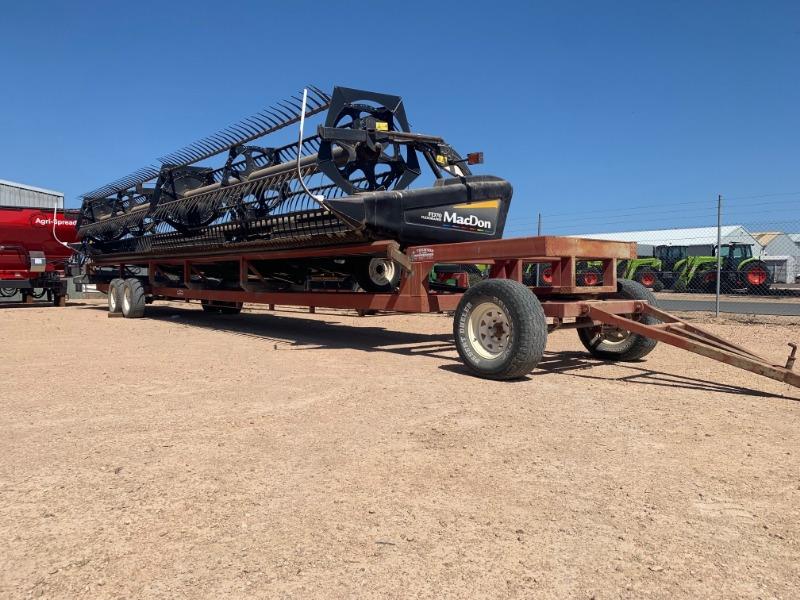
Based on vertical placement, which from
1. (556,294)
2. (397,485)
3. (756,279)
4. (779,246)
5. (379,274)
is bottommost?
(397,485)

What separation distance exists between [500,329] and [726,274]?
19.9m

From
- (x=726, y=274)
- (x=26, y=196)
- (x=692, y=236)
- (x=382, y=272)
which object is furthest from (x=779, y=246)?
(x=26, y=196)

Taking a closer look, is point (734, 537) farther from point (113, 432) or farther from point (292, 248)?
point (292, 248)

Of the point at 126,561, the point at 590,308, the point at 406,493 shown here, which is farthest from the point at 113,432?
the point at 590,308

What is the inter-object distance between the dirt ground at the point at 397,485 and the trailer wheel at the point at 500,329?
0.22 meters

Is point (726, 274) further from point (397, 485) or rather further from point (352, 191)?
point (397, 485)

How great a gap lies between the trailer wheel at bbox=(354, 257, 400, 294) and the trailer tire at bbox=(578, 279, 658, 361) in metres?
2.71

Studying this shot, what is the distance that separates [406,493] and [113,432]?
1985mm

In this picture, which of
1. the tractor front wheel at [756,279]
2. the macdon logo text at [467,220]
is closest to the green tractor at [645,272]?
the tractor front wheel at [756,279]

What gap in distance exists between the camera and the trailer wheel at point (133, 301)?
12586 mm

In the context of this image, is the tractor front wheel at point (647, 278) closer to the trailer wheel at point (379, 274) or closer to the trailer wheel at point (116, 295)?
the trailer wheel at point (379, 274)

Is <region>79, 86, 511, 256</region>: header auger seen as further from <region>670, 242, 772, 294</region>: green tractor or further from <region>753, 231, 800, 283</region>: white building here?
<region>753, 231, 800, 283</region>: white building

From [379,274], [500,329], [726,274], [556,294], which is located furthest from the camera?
[726,274]

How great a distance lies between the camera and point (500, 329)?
5.44 m
